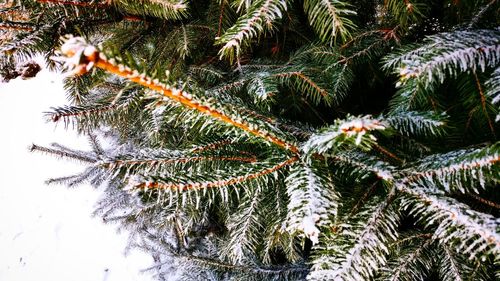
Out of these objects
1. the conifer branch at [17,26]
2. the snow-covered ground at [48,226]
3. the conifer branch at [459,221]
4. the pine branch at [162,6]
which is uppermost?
the conifer branch at [17,26]

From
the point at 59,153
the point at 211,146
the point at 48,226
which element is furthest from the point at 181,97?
the point at 48,226

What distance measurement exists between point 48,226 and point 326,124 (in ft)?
18.1

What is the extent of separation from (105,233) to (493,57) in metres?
4.88

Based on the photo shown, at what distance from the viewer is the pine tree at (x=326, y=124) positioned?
2.25ft

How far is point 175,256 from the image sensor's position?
7.27 feet

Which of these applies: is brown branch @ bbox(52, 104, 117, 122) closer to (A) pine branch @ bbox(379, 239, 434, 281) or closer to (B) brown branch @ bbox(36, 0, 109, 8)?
(B) brown branch @ bbox(36, 0, 109, 8)

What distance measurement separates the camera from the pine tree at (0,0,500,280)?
69cm

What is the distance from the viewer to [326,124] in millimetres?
985

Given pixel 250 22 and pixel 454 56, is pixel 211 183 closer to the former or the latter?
pixel 250 22

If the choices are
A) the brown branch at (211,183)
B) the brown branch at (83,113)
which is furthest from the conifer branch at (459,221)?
the brown branch at (83,113)

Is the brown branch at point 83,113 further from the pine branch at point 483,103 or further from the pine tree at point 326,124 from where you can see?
the pine branch at point 483,103

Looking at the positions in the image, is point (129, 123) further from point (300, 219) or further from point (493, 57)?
point (493, 57)

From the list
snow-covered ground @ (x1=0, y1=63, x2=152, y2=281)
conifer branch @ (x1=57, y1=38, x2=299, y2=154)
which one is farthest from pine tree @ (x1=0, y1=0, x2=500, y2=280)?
snow-covered ground @ (x1=0, y1=63, x2=152, y2=281)

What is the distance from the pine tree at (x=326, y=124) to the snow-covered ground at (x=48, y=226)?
2.38m
